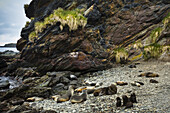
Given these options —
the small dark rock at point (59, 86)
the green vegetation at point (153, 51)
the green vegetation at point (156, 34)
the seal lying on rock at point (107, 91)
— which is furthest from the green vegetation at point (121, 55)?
the seal lying on rock at point (107, 91)

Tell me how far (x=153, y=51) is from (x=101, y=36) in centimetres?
1068

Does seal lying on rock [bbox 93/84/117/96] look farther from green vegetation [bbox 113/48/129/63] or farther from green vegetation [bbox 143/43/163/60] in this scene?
green vegetation [bbox 113/48/129/63]

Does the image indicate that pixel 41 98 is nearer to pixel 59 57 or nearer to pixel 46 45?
pixel 59 57

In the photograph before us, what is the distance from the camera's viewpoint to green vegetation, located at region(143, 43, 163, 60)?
15623 mm

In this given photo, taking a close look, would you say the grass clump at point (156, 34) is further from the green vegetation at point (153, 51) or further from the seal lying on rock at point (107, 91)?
the seal lying on rock at point (107, 91)

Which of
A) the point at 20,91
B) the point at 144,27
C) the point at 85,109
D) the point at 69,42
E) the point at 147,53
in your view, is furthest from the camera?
the point at 144,27

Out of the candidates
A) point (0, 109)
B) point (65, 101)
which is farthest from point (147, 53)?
point (0, 109)

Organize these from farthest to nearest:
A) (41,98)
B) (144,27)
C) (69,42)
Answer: (144,27), (69,42), (41,98)

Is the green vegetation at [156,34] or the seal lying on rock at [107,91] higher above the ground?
the green vegetation at [156,34]

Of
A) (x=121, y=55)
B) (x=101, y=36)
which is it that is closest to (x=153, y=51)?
(x=121, y=55)

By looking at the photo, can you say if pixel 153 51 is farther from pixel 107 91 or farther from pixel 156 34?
pixel 107 91

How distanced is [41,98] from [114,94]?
194 inches

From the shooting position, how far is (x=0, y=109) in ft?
22.1

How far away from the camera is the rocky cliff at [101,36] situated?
1670cm
